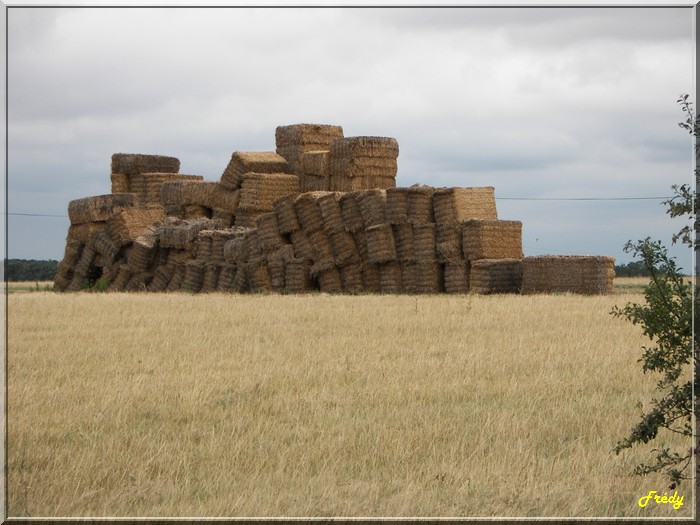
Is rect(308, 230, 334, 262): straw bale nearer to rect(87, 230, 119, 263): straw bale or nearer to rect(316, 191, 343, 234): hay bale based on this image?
rect(316, 191, 343, 234): hay bale

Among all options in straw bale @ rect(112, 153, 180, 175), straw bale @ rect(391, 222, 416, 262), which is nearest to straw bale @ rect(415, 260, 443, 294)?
straw bale @ rect(391, 222, 416, 262)

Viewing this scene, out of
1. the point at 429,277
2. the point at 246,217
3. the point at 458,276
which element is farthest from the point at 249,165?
the point at 458,276

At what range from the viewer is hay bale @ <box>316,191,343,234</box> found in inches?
960

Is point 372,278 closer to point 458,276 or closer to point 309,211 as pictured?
point 309,211

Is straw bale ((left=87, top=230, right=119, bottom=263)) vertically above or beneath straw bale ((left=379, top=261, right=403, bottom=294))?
above

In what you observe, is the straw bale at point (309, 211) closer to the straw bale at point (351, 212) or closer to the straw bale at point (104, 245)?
the straw bale at point (351, 212)

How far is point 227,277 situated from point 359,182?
13.1 feet

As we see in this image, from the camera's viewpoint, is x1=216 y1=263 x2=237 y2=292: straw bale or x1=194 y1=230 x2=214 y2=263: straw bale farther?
x1=194 y1=230 x2=214 y2=263: straw bale

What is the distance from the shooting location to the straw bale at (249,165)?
28016 millimetres

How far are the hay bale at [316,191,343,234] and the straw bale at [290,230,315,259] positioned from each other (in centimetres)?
70

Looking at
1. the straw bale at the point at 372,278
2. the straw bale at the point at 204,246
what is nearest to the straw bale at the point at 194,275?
the straw bale at the point at 204,246

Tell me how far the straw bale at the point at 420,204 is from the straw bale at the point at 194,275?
6435 millimetres

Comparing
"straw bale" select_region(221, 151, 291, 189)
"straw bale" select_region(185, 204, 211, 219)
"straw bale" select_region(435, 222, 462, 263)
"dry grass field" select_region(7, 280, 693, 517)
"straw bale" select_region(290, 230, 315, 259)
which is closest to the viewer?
"dry grass field" select_region(7, 280, 693, 517)
